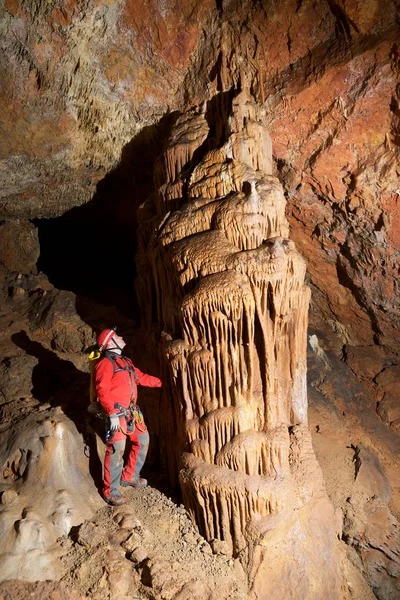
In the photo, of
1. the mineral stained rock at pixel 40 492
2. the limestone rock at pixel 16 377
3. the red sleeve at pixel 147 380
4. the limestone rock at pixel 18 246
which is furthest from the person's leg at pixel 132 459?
the limestone rock at pixel 18 246

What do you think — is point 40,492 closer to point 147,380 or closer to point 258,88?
point 147,380

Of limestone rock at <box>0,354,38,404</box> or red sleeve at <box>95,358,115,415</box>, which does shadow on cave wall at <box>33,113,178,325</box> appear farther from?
red sleeve at <box>95,358,115,415</box>

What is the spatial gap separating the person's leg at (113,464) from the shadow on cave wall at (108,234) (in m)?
3.47

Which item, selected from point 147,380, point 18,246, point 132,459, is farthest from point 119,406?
point 18,246

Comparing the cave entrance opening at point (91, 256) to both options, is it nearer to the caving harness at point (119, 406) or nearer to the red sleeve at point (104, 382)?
the caving harness at point (119, 406)

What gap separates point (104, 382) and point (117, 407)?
28 centimetres

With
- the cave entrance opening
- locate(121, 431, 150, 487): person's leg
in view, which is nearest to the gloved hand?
locate(121, 431, 150, 487): person's leg

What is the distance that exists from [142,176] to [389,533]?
6.24 m

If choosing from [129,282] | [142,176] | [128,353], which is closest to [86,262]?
[129,282]

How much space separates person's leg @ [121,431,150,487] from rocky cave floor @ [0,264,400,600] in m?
0.12

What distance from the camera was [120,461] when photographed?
4.65 m

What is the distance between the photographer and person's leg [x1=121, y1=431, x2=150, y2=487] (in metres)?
4.88

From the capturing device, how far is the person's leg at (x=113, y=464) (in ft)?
15.0

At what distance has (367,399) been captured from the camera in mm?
7621
